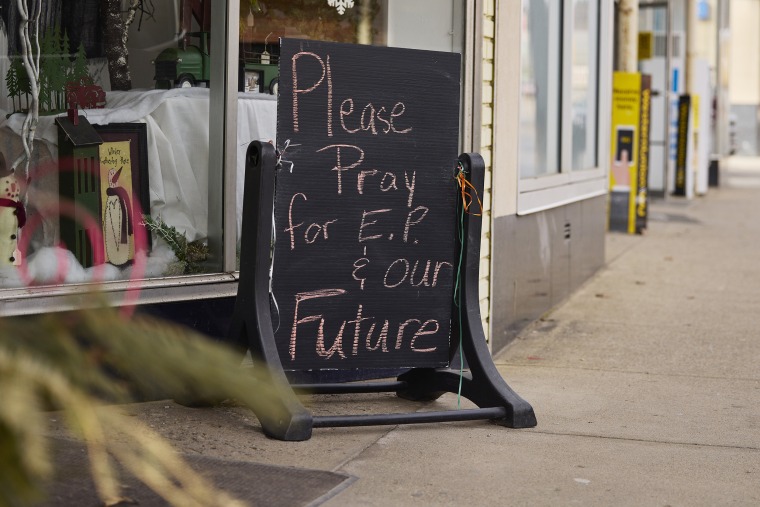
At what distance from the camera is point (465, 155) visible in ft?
15.2

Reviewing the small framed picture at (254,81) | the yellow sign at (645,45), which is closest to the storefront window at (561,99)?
the small framed picture at (254,81)

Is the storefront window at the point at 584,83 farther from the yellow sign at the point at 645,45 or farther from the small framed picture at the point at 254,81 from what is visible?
the yellow sign at the point at 645,45

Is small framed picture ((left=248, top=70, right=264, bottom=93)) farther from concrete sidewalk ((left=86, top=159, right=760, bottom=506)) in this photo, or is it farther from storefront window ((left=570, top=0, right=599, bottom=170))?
storefront window ((left=570, top=0, right=599, bottom=170))

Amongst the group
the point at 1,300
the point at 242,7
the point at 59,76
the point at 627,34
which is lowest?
the point at 1,300

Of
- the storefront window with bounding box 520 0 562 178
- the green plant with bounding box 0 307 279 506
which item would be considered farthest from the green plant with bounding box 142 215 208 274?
the green plant with bounding box 0 307 279 506

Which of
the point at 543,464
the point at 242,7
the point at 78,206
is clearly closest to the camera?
the point at 543,464

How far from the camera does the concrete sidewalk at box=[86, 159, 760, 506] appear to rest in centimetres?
378

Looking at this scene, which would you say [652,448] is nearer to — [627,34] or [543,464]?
[543,464]

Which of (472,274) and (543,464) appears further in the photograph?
(472,274)

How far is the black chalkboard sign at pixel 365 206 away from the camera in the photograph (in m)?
4.29

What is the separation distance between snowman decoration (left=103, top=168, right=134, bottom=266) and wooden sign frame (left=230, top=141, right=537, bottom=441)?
0.73 m

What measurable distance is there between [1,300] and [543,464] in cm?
204

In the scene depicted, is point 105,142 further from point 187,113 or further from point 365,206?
point 365,206

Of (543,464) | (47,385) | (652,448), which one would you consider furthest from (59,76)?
(47,385)
